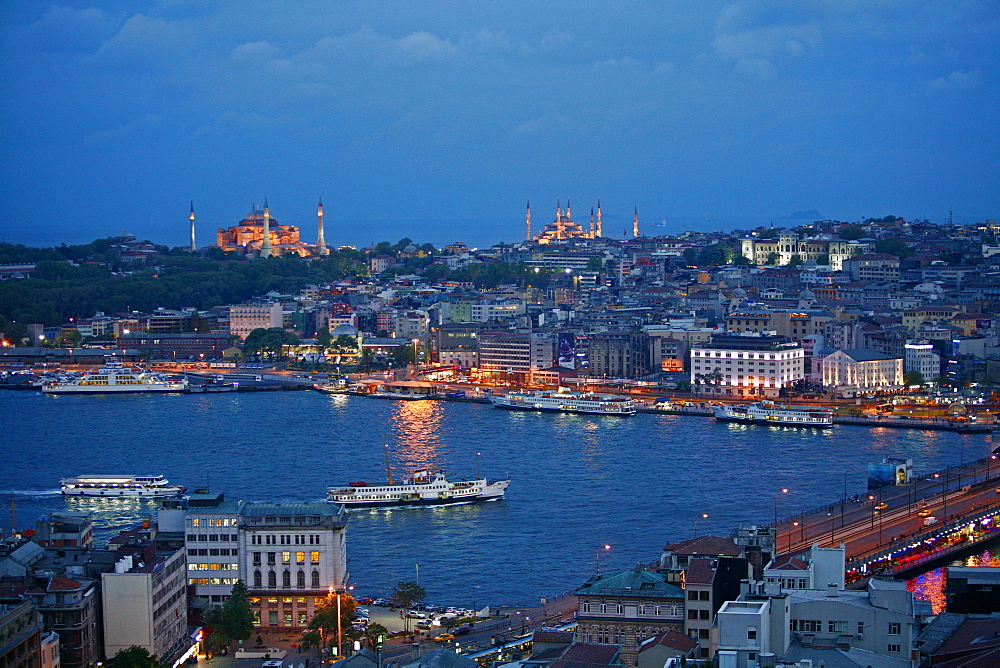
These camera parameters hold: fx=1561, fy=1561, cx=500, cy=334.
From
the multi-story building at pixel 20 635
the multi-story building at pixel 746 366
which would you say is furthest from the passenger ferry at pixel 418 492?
the multi-story building at pixel 746 366

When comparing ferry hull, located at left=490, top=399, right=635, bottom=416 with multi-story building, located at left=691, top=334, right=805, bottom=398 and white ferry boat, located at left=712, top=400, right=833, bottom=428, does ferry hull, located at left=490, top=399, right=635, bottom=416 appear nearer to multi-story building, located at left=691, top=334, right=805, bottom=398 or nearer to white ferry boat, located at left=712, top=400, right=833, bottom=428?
white ferry boat, located at left=712, top=400, right=833, bottom=428

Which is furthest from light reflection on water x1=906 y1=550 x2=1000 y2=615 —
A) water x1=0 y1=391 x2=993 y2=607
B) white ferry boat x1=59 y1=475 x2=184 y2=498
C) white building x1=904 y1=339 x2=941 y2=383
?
white building x1=904 y1=339 x2=941 y2=383

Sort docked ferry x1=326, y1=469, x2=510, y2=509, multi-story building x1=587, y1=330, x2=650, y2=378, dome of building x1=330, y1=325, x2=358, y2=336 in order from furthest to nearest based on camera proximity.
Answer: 1. dome of building x1=330, y1=325, x2=358, y2=336
2. multi-story building x1=587, y1=330, x2=650, y2=378
3. docked ferry x1=326, y1=469, x2=510, y2=509

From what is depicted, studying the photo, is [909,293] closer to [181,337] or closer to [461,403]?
[461,403]

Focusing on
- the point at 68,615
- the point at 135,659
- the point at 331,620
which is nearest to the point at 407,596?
the point at 331,620

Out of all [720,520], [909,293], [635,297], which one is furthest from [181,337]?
[720,520]

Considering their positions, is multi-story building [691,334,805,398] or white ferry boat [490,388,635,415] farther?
multi-story building [691,334,805,398]

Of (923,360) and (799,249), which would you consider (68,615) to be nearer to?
(923,360)
